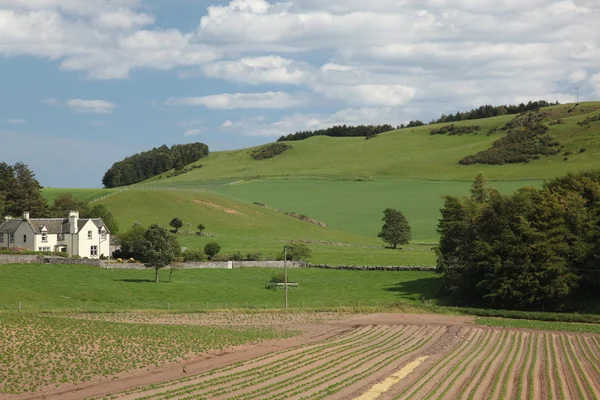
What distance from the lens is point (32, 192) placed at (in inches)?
5207

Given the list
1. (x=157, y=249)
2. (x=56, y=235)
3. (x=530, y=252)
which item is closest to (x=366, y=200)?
(x=56, y=235)

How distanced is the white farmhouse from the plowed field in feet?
178

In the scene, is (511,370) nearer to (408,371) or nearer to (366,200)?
(408,371)

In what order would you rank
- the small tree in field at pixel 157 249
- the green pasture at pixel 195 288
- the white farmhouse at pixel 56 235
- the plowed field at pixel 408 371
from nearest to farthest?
the plowed field at pixel 408 371 → the green pasture at pixel 195 288 → the small tree in field at pixel 157 249 → the white farmhouse at pixel 56 235

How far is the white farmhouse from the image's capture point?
10331 centimetres

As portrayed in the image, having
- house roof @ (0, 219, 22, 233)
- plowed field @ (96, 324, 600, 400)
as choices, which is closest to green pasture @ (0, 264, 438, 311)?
house roof @ (0, 219, 22, 233)

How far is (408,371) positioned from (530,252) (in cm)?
3964

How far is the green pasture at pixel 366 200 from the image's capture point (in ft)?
500

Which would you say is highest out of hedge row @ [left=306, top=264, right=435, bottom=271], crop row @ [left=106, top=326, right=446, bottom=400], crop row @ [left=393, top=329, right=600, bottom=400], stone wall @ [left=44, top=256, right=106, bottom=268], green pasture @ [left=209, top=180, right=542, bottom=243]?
green pasture @ [left=209, top=180, right=542, bottom=243]

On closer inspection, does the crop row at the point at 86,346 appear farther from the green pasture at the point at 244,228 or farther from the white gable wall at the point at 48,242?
the green pasture at the point at 244,228

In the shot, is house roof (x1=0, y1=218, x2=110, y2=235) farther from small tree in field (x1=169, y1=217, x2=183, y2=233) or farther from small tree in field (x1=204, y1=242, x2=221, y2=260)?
small tree in field (x1=169, y1=217, x2=183, y2=233)

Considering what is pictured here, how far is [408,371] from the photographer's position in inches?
1816

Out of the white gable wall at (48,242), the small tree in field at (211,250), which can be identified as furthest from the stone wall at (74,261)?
the small tree in field at (211,250)

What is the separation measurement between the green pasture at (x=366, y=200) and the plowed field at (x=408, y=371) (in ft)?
255
